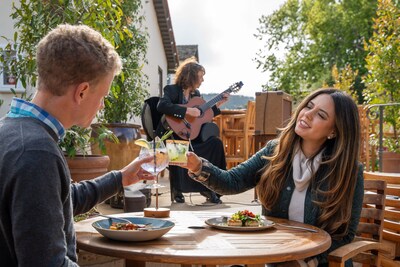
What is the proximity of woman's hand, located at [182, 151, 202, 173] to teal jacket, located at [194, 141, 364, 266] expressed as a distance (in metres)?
0.04

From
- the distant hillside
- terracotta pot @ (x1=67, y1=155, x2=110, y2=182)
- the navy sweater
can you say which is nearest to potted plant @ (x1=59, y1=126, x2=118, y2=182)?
terracotta pot @ (x1=67, y1=155, x2=110, y2=182)

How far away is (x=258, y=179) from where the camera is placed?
267 centimetres

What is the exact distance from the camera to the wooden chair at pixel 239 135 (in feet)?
28.9

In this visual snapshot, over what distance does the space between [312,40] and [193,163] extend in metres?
30.5

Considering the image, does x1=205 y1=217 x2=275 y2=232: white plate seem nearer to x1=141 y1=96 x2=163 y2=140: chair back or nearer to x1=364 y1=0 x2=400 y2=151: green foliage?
x1=141 y1=96 x2=163 y2=140: chair back

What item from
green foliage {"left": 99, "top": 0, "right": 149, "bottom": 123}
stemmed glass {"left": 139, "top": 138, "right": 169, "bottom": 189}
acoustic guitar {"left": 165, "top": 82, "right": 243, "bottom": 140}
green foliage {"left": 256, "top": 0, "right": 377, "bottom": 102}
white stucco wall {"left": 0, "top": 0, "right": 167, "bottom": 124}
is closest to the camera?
stemmed glass {"left": 139, "top": 138, "right": 169, "bottom": 189}

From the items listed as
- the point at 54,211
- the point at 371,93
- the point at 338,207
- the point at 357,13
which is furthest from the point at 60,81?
the point at 357,13

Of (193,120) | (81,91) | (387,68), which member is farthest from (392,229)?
(387,68)

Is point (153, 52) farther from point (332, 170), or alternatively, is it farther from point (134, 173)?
point (134, 173)

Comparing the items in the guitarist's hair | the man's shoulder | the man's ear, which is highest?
the guitarist's hair

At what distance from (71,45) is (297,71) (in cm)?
3075

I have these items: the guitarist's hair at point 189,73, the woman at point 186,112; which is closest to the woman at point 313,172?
the woman at point 186,112

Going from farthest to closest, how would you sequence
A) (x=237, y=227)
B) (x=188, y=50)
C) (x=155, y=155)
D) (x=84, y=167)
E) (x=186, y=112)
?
1. (x=188, y=50)
2. (x=186, y=112)
3. (x=84, y=167)
4. (x=155, y=155)
5. (x=237, y=227)

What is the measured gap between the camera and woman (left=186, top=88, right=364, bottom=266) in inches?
91.0
